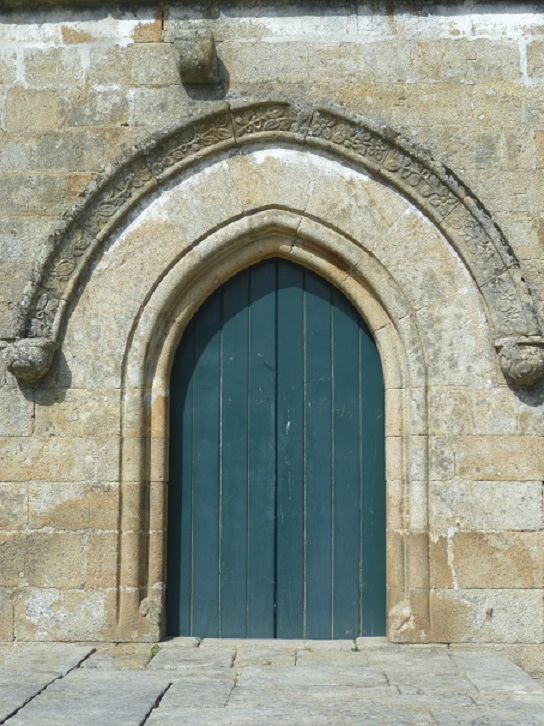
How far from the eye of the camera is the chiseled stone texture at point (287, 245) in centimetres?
586

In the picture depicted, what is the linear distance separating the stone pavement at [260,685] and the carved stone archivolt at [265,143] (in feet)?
5.44

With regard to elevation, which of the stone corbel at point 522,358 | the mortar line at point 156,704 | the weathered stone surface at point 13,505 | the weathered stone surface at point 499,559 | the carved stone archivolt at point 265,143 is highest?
the carved stone archivolt at point 265,143

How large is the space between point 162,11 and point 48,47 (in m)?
0.73

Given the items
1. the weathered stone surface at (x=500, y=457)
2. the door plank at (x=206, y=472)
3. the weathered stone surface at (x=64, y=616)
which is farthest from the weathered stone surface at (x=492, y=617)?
the weathered stone surface at (x=64, y=616)

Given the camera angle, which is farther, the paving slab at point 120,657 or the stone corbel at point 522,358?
the stone corbel at point 522,358

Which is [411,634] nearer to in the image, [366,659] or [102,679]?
[366,659]

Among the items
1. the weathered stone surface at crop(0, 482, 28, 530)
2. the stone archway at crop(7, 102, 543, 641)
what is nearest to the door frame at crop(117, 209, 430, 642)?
the stone archway at crop(7, 102, 543, 641)

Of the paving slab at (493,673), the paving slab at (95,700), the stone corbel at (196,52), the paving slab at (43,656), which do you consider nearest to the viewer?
the paving slab at (95,700)

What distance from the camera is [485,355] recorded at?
593 cm

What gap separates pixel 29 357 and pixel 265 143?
1895mm

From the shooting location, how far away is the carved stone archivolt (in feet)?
19.4

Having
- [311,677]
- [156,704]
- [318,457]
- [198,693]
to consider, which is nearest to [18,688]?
[156,704]

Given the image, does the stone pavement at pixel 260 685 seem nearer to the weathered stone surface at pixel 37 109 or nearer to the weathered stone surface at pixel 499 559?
the weathered stone surface at pixel 499 559

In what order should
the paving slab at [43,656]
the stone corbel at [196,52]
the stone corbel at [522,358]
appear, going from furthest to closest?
the stone corbel at [196,52], the stone corbel at [522,358], the paving slab at [43,656]
